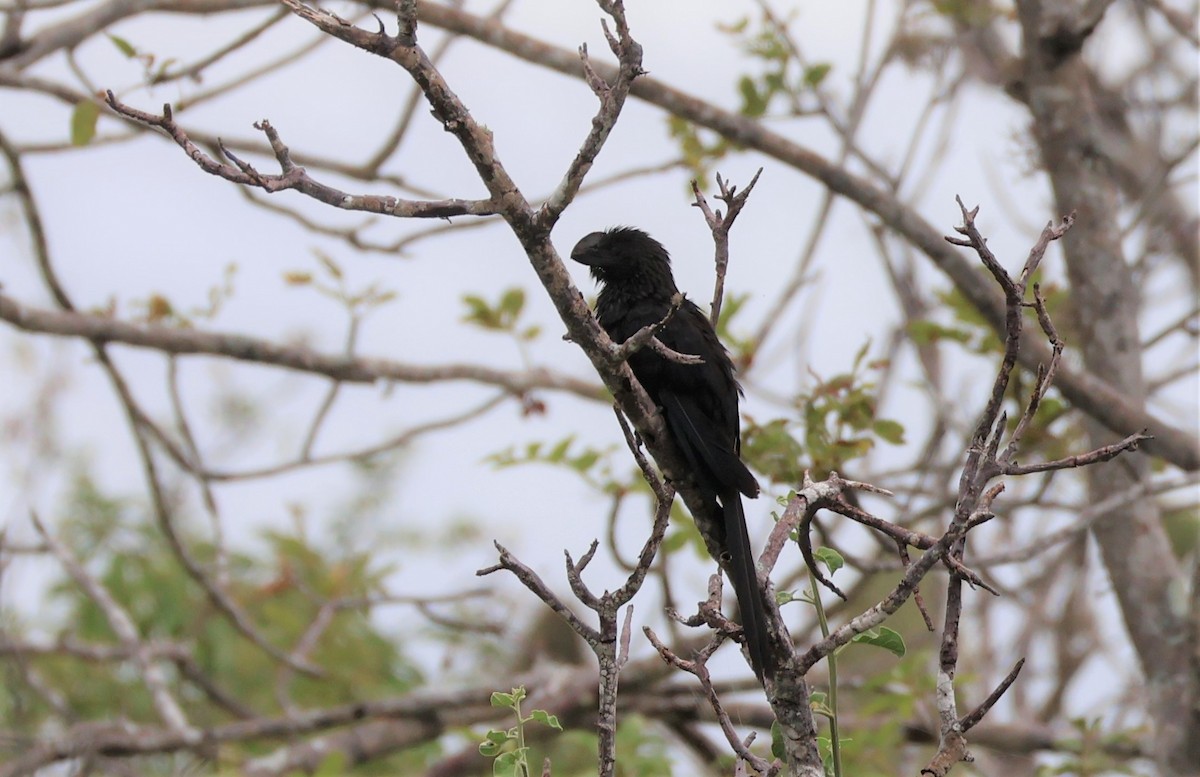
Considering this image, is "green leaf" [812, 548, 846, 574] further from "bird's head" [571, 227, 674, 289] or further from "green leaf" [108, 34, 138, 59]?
"green leaf" [108, 34, 138, 59]

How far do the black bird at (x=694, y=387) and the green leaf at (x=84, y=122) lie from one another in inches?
69.3

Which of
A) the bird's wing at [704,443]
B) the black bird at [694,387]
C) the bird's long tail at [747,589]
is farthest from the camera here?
the bird's wing at [704,443]

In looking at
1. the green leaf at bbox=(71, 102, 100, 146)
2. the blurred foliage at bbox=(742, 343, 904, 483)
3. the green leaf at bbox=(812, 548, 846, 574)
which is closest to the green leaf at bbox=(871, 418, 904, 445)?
the blurred foliage at bbox=(742, 343, 904, 483)

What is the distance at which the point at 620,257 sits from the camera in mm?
4188

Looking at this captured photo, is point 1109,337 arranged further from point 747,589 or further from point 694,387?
point 747,589

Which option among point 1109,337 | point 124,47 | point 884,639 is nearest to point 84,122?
point 124,47

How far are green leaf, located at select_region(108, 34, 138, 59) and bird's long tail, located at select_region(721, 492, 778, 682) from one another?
2.59 m

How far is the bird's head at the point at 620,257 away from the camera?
4.17 m

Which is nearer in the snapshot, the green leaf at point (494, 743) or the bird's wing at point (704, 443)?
the green leaf at point (494, 743)

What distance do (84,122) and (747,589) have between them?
305 centimetres

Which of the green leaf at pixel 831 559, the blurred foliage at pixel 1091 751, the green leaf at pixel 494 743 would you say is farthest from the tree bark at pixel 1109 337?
the green leaf at pixel 494 743

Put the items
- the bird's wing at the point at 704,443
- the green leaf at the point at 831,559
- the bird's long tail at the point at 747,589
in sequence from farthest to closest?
the bird's wing at the point at 704,443 < the bird's long tail at the point at 747,589 < the green leaf at the point at 831,559

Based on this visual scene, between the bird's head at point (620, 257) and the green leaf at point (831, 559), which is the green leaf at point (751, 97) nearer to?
the bird's head at point (620, 257)

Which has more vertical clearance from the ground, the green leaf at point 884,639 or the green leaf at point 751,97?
the green leaf at point 751,97
